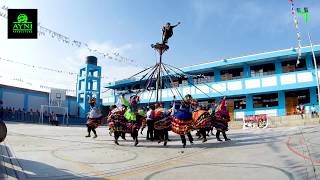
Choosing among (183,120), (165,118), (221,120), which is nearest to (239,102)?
(221,120)

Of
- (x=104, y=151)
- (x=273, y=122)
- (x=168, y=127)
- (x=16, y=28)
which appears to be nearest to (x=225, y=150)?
(x=168, y=127)

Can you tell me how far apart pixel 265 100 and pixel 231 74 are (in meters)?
4.67

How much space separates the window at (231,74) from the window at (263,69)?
4.45ft

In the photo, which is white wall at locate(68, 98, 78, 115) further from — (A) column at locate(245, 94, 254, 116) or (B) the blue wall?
(A) column at locate(245, 94, 254, 116)

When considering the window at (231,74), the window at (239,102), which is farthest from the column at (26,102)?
the window at (239,102)

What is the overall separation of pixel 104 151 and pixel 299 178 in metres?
5.80

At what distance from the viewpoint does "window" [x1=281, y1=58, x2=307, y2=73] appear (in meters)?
30.8

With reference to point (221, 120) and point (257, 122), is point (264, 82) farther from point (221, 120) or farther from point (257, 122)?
point (221, 120)

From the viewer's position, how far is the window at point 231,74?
114 feet

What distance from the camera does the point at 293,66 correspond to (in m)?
31.3

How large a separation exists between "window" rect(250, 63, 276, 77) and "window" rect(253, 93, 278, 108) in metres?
2.23

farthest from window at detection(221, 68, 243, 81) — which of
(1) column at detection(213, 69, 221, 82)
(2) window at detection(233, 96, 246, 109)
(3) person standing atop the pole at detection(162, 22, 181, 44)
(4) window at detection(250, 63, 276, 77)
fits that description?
(3) person standing atop the pole at detection(162, 22, 181, 44)

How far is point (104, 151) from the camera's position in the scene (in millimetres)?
10070

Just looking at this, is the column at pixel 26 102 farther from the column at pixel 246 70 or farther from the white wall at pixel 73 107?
the column at pixel 246 70
